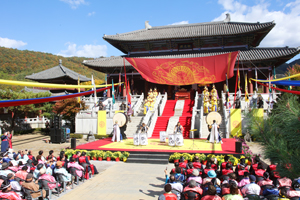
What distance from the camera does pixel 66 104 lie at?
2247 centimetres

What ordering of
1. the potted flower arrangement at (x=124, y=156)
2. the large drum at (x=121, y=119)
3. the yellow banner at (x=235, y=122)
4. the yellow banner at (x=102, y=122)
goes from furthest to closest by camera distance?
1. the yellow banner at (x=102, y=122)
2. the yellow banner at (x=235, y=122)
3. the large drum at (x=121, y=119)
4. the potted flower arrangement at (x=124, y=156)

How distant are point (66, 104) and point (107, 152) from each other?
35.7 ft

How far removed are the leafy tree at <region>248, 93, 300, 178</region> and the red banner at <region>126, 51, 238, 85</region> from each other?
63.9ft

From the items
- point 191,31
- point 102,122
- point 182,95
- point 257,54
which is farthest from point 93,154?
point 191,31

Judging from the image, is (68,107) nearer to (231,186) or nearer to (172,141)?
(172,141)

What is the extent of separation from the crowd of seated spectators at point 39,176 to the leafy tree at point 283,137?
6.48 m

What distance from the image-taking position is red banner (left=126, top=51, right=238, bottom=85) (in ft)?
71.3

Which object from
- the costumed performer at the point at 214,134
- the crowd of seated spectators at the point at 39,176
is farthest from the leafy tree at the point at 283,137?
the costumed performer at the point at 214,134

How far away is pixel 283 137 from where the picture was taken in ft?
7.71

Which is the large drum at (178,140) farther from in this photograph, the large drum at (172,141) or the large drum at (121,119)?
the large drum at (121,119)

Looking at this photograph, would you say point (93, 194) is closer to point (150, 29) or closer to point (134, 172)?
point (134, 172)

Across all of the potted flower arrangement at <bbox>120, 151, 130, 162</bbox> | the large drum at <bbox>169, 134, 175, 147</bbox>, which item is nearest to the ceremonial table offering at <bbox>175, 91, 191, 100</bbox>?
the large drum at <bbox>169, 134, 175, 147</bbox>

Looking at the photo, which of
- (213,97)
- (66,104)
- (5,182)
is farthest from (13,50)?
(5,182)

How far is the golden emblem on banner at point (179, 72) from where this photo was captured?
22.3m
